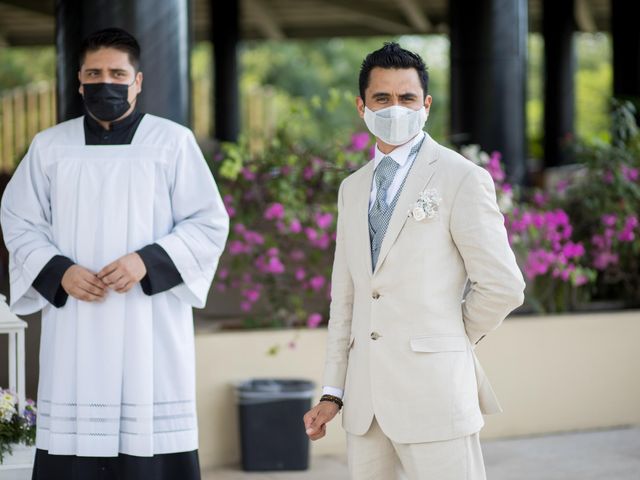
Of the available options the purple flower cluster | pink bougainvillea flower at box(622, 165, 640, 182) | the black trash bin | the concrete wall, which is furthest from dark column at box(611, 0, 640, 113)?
the black trash bin

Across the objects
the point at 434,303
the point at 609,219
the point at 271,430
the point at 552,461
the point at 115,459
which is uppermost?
the point at 609,219

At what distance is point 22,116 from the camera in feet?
44.7

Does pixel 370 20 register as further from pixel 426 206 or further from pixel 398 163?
pixel 426 206

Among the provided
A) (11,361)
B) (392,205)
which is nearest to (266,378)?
(11,361)

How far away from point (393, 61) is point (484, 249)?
572mm

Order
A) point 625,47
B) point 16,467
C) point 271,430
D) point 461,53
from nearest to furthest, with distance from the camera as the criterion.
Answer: point 16,467
point 271,430
point 461,53
point 625,47

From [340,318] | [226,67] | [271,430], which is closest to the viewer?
[340,318]

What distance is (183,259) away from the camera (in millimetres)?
3609

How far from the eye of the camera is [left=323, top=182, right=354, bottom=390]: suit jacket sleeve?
3033mm

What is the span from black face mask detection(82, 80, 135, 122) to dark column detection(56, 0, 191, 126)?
1.49 meters

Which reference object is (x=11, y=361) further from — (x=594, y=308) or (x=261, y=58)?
(x=261, y=58)

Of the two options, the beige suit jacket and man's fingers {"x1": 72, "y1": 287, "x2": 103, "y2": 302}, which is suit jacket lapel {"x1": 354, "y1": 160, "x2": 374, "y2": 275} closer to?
the beige suit jacket

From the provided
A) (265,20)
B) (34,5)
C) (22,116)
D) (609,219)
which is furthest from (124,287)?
(265,20)

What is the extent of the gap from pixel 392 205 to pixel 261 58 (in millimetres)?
27753
